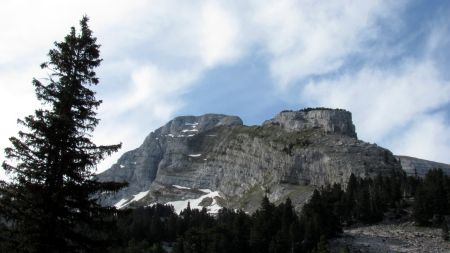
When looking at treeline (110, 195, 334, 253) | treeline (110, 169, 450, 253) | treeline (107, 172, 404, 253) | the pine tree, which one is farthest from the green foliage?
the pine tree

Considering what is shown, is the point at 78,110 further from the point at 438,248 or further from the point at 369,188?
the point at 369,188

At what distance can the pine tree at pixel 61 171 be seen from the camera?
21.0 metres

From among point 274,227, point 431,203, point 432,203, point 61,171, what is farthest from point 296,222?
point 61,171

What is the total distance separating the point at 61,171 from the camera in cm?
2228

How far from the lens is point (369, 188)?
581ft

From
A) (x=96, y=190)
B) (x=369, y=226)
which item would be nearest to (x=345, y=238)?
(x=369, y=226)

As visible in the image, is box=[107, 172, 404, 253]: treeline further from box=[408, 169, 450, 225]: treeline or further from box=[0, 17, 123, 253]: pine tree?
box=[0, 17, 123, 253]: pine tree

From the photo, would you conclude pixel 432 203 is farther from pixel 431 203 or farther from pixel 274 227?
pixel 274 227

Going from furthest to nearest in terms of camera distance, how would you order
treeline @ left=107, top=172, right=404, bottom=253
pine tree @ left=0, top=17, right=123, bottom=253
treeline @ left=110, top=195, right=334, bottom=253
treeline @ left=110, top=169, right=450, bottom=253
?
treeline @ left=110, top=169, right=450, bottom=253 → treeline @ left=107, top=172, right=404, bottom=253 → treeline @ left=110, top=195, right=334, bottom=253 → pine tree @ left=0, top=17, right=123, bottom=253

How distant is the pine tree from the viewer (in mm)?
21000

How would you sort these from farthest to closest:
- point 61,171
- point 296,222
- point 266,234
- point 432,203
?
point 432,203
point 296,222
point 266,234
point 61,171

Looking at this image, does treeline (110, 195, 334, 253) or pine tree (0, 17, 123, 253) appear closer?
pine tree (0, 17, 123, 253)

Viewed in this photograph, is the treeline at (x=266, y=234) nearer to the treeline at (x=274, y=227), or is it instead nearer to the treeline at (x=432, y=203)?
the treeline at (x=274, y=227)

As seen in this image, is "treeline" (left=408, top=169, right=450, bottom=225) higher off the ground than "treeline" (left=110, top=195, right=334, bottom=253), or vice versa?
"treeline" (left=408, top=169, right=450, bottom=225)
